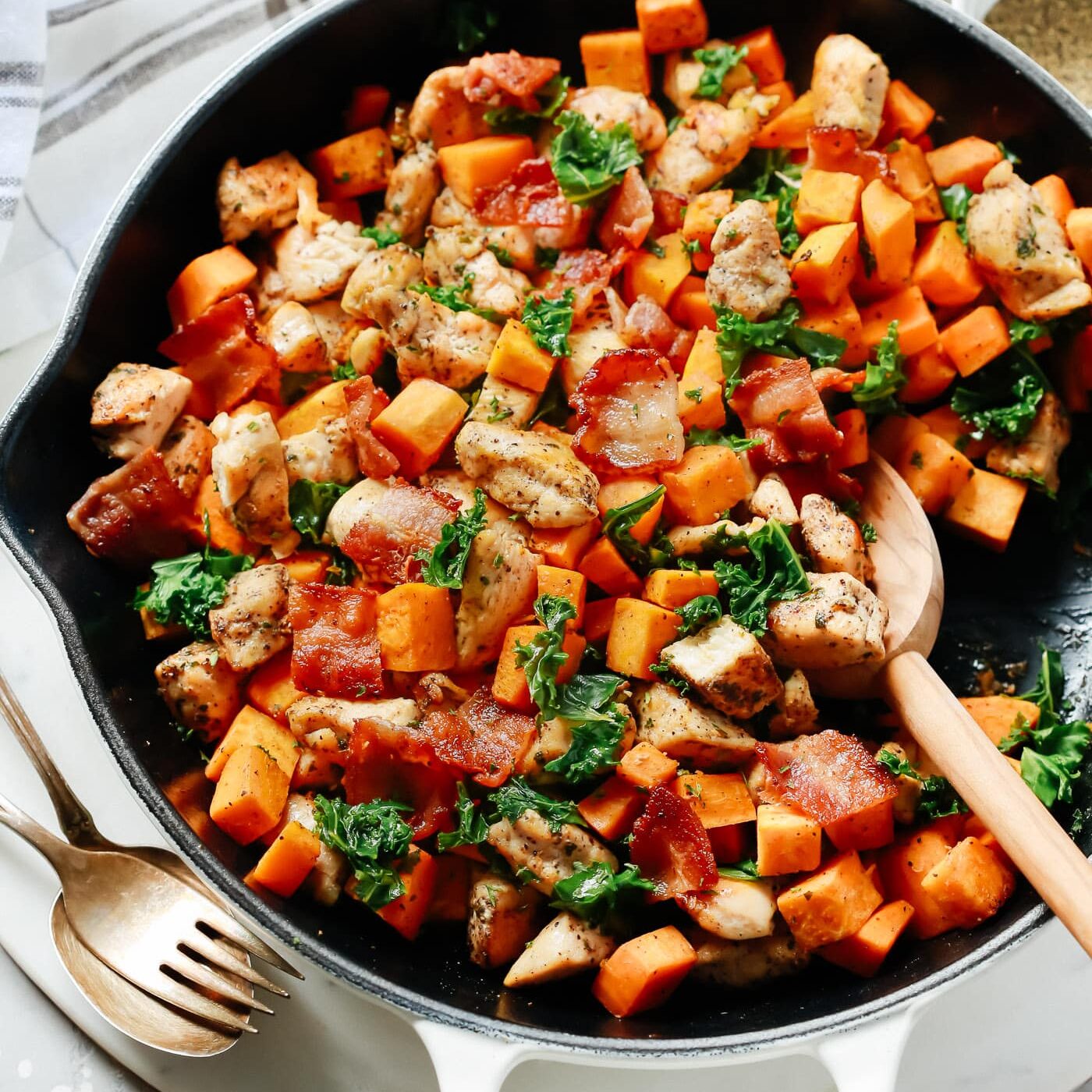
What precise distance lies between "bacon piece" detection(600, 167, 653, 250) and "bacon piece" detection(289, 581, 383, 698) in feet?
4.27

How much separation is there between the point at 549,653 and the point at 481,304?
3.70 feet

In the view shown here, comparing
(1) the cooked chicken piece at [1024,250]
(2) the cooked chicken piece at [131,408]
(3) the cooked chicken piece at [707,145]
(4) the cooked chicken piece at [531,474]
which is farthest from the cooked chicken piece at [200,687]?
(1) the cooked chicken piece at [1024,250]

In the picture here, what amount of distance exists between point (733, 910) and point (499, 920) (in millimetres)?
602

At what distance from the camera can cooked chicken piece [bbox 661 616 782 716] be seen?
112 inches

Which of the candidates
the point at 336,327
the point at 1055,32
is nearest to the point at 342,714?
the point at 336,327

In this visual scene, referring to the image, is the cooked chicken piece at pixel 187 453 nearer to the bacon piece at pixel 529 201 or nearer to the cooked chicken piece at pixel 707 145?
the bacon piece at pixel 529 201

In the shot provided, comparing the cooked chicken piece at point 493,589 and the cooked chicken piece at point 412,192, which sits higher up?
the cooked chicken piece at point 412,192

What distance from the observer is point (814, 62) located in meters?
3.49

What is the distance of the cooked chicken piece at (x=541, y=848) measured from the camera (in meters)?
2.84

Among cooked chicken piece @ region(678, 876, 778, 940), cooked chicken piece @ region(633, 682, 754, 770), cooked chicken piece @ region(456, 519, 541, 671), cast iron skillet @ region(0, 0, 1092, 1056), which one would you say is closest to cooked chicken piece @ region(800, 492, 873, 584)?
cooked chicken piece @ region(633, 682, 754, 770)

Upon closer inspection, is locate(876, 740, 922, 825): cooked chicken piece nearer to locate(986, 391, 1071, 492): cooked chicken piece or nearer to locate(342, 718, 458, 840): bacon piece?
locate(986, 391, 1071, 492): cooked chicken piece

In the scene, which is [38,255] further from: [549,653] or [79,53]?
[549,653]

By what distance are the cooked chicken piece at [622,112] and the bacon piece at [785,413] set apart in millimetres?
848

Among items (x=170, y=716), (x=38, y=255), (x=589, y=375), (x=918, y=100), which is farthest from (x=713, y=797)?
(x=38, y=255)
